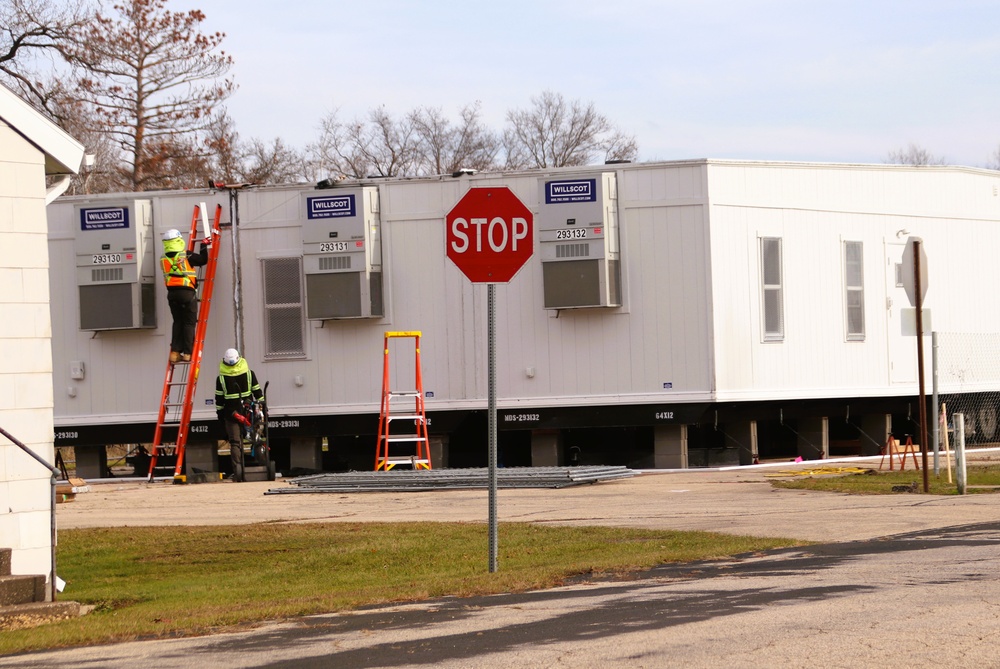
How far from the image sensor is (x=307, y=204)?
76.1 feet

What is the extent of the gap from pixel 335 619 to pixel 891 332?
17611 millimetres

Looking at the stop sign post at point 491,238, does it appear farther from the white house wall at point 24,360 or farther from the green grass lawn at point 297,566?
the white house wall at point 24,360

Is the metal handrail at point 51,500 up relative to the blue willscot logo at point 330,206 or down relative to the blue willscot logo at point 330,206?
down

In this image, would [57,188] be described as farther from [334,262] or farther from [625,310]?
[625,310]

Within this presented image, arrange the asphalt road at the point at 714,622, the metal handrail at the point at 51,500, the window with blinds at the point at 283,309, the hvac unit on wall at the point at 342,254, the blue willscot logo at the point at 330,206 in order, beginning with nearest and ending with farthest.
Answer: the asphalt road at the point at 714,622
the metal handrail at the point at 51,500
the hvac unit on wall at the point at 342,254
the blue willscot logo at the point at 330,206
the window with blinds at the point at 283,309

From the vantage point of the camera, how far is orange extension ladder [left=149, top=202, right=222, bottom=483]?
23.1 m

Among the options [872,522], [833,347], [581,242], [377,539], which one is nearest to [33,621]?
[377,539]

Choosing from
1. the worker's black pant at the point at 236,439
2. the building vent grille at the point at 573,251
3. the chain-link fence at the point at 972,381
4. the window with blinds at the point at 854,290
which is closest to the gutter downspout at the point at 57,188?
the worker's black pant at the point at 236,439

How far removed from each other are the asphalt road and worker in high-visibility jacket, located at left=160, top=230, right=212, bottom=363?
525 inches

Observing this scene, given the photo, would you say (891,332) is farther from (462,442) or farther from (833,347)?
(462,442)

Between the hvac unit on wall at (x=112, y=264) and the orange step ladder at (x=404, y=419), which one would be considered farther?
the hvac unit on wall at (x=112, y=264)

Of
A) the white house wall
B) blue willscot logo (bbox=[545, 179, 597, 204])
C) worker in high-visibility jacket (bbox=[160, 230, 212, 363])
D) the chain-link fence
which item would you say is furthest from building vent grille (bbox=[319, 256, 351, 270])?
the white house wall

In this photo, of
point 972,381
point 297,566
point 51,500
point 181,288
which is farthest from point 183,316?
point 972,381

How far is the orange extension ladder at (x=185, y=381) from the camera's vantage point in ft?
75.8
